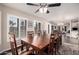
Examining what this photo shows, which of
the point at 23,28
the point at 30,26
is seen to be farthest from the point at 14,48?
the point at 30,26

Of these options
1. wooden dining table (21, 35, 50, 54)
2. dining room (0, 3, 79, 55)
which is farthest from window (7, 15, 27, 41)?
wooden dining table (21, 35, 50, 54)

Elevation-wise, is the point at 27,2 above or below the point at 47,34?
above

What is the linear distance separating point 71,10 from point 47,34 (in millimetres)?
648

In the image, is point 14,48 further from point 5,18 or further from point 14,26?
point 5,18

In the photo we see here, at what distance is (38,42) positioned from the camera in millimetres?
2566

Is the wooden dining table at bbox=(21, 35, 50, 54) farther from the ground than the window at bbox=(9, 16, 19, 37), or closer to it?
closer to it

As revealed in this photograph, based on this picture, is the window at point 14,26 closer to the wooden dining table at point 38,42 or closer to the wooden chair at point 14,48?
the wooden chair at point 14,48

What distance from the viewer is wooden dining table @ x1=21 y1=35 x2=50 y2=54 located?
255 cm

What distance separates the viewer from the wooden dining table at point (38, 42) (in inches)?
100

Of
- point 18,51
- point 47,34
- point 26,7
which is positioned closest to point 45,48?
point 47,34

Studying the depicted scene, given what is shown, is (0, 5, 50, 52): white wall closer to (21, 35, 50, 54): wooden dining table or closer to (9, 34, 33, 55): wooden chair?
(9, 34, 33, 55): wooden chair

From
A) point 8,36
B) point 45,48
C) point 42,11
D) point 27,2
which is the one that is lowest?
point 45,48
